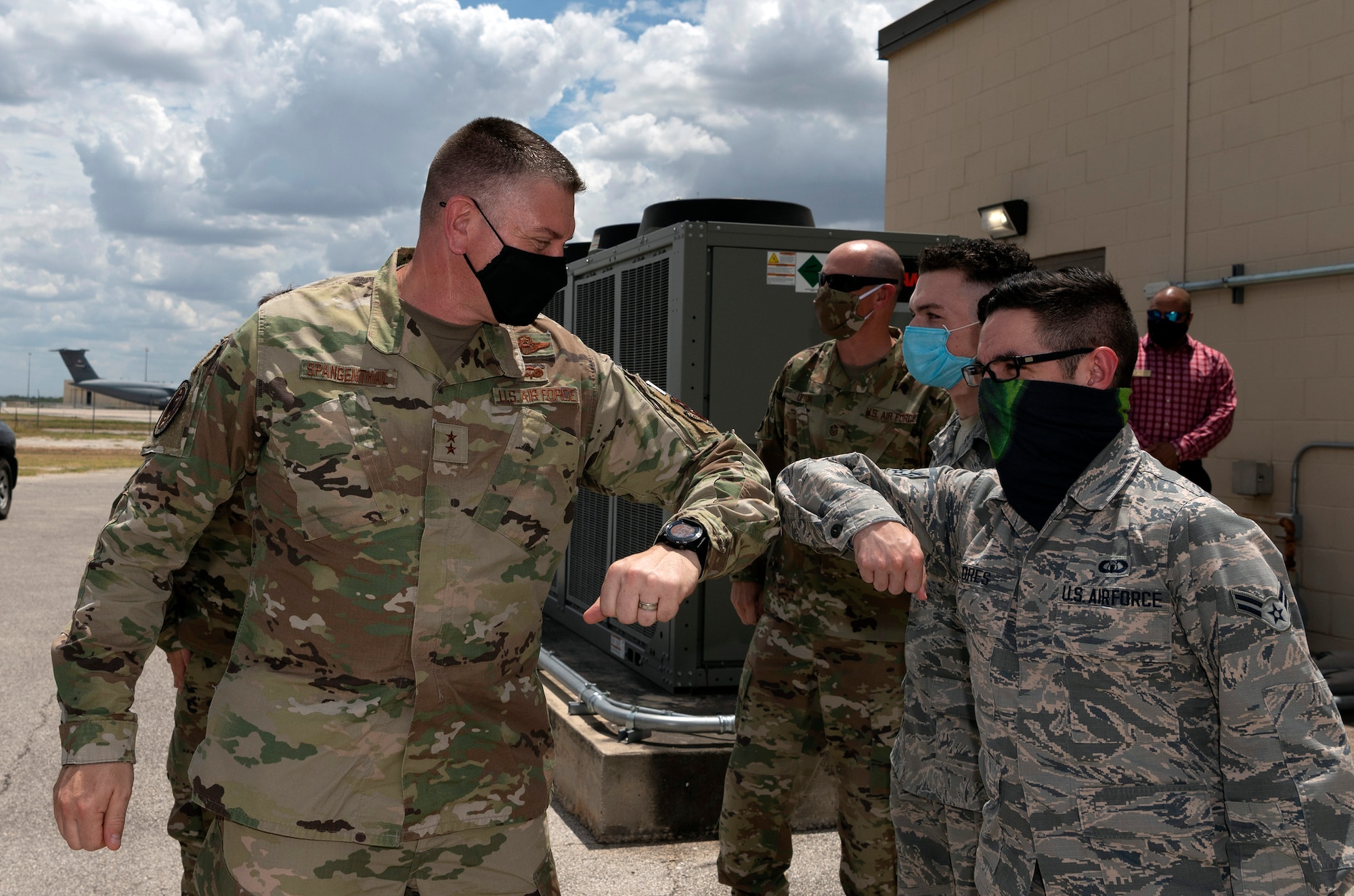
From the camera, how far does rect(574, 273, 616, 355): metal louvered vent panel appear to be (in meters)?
5.53

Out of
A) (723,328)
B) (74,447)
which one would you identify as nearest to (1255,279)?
(723,328)

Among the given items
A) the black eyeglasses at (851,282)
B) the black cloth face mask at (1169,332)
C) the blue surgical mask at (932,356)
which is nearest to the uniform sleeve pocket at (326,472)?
the blue surgical mask at (932,356)

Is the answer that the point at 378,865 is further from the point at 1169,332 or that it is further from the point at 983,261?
the point at 1169,332

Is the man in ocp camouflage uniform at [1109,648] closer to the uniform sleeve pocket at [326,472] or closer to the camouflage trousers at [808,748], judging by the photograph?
the uniform sleeve pocket at [326,472]

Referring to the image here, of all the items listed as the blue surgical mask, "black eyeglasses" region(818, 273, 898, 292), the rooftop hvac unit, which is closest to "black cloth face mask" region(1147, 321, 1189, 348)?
the rooftop hvac unit

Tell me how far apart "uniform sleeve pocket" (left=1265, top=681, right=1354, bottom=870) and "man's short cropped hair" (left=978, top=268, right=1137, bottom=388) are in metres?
0.63

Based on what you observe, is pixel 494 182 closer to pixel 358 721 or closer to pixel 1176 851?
pixel 358 721

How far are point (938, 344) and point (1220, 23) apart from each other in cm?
574

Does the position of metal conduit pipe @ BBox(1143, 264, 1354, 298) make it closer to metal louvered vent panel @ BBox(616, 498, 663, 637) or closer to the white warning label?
the white warning label

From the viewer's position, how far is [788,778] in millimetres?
3350

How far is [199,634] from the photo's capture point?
2719mm

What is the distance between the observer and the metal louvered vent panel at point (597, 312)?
218 inches

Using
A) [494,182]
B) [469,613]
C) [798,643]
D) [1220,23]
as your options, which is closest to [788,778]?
[798,643]

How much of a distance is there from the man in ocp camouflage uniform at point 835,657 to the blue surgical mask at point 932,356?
456 millimetres
